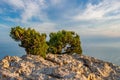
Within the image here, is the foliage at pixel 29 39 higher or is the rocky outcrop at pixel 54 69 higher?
the foliage at pixel 29 39

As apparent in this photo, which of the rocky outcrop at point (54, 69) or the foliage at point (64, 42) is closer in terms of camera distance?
the rocky outcrop at point (54, 69)

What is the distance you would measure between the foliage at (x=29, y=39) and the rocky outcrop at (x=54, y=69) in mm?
5212

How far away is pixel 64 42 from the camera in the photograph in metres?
63.1

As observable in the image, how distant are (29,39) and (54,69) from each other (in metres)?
15.4

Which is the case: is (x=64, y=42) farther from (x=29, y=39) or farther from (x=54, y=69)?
(x=54, y=69)

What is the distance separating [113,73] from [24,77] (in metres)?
17.2

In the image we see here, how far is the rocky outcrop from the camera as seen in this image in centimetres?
3934

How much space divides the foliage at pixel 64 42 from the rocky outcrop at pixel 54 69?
10.3 metres

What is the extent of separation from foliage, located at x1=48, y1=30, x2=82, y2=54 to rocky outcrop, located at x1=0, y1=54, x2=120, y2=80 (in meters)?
10.3

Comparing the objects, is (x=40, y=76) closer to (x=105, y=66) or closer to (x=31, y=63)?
(x=31, y=63)

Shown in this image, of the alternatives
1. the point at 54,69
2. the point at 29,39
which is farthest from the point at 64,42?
the point at 54,69

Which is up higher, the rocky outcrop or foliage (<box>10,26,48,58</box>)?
foliage (<box>10,26,48,58</box>)

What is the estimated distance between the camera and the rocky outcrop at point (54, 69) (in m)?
39.3

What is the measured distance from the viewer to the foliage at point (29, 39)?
178ft
